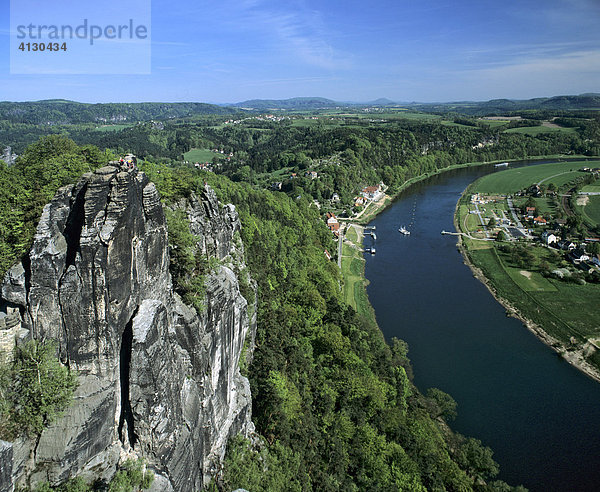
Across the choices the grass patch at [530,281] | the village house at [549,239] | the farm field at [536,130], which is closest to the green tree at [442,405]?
the grass patch at [530,281]

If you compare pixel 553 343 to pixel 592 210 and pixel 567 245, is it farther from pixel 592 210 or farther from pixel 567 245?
pixel 592 210

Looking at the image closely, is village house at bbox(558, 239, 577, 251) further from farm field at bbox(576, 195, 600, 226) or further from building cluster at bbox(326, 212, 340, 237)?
building cluster at bbox(326, 212, 340, 237)

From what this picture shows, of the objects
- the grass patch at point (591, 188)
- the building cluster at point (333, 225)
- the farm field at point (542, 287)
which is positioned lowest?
the farm field at point (542, 287)

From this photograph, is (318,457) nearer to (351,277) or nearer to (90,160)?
(90,160)

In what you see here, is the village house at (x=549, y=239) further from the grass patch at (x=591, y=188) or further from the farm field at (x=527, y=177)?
the grass patch at (x=591, y=188)

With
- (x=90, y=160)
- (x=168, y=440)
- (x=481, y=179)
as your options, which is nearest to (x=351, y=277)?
(x=90, y=160)

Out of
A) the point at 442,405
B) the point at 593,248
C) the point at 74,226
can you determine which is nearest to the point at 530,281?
the point at 593,248
